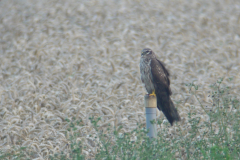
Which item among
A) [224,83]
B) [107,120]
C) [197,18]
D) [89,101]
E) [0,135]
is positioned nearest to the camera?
[0,135]

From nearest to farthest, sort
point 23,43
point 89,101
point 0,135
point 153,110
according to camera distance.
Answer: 1. point 153,110
2. point 0,135
3. point 89,101
4. point 23,43

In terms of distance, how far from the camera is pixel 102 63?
5.08 m

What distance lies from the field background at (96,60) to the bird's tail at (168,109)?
0.15 metres

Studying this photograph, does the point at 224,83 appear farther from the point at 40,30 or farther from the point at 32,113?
the point at 40,30

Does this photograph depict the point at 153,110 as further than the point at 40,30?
No

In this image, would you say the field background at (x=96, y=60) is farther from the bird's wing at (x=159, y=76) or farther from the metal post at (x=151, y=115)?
the bird's wing at (x=159, y=76)

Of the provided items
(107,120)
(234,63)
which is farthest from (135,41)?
(107,120)

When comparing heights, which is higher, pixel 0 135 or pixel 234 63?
pixel 234 63

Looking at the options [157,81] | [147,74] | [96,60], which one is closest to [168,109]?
[157,81]

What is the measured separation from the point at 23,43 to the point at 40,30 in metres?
0.60

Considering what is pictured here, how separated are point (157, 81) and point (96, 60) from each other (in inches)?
93.0

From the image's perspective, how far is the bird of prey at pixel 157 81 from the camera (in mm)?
2967

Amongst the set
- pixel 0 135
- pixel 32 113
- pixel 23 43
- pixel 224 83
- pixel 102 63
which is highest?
pixel 23 43

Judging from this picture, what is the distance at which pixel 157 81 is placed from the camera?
3023mm
